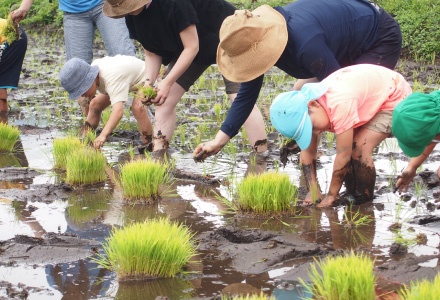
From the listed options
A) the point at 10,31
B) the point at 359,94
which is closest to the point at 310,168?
the point at 359,94

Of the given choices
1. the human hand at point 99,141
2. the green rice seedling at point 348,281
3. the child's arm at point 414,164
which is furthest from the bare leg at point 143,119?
the green rice seedling at point 348,281

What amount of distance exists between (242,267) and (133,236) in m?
0.55

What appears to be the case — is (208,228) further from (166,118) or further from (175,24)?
(166,118)

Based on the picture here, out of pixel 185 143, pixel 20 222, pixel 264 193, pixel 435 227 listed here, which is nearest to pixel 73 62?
pixel 185 143

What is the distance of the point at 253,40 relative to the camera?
3.88m

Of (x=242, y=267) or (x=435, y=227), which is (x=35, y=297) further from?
(x=435, y=227)

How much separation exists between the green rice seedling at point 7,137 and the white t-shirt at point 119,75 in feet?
2.97

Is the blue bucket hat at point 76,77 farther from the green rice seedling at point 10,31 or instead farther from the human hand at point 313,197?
the human hand at point 313,197

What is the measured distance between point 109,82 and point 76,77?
31cm

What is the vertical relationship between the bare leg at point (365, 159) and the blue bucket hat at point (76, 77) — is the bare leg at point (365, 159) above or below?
below

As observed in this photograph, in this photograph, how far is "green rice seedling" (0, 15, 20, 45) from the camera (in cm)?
678

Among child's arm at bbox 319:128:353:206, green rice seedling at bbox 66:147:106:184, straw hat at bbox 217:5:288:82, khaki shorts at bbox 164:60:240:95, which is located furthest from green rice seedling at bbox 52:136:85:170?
child's arm at bbox 319:128:353:206

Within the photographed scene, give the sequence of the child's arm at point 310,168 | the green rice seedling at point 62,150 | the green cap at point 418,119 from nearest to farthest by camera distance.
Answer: the green cap at point 418,119 → the child's arm at point 310,168 → the green rice seedling at point 62,150

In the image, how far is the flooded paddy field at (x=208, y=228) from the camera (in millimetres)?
2871
